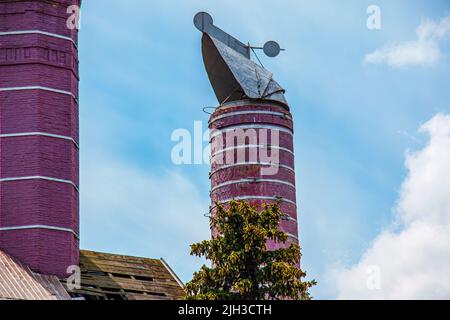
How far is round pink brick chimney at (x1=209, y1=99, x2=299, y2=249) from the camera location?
6141 centimetres

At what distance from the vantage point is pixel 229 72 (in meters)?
63.3

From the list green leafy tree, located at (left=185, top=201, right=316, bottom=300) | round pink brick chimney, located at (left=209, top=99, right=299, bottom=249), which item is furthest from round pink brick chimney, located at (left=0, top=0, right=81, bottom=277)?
round pink brick chimney, located at (left=209, top=99, right=299, bottom=249)

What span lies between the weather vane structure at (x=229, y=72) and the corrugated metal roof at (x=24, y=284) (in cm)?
2095

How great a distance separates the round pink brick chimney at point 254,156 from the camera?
→ 201 feet

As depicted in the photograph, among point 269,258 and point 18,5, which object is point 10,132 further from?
point 269,258

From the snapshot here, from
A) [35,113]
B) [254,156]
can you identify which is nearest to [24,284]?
[35,113]

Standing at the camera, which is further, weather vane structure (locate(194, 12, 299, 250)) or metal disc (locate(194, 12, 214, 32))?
metal disc (locate(194, 12, 214, 32))

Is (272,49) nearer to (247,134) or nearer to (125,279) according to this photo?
(247,134)

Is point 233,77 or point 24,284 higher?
point 233,77

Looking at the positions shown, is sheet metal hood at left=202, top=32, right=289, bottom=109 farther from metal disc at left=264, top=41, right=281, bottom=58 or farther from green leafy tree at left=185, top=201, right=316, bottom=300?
green leafy tree at left=185, top=201, right=316, bottom=300

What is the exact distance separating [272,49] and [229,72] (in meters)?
5.26

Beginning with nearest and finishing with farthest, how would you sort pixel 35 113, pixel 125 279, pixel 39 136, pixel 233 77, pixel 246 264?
pixel 246 264 < pixel 39 136 < pixel 35 113 < pixel 125 279 < pixel 233 77
